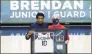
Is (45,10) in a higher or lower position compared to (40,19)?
higher

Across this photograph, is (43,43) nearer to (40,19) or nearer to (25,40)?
(40,19)

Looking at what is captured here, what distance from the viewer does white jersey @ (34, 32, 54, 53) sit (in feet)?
13.2

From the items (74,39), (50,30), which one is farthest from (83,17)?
(50,30)

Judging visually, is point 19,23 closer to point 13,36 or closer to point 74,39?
point 13,36

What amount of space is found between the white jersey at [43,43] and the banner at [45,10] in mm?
5122

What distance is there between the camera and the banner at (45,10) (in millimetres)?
9219

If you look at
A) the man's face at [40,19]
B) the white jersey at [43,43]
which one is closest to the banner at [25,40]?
the man's face at [40,19]

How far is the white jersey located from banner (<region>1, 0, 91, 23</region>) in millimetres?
5122

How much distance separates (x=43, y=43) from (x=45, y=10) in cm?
520

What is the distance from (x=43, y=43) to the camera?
408cm

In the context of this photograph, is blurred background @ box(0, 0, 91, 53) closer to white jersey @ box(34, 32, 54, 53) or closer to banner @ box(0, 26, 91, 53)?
banner @ box(0, 26, 91, 53)

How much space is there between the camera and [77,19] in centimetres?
930

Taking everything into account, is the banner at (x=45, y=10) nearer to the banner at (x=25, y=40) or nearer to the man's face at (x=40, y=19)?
the banner at (x=25, y=40)

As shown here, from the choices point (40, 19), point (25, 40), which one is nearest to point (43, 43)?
point (40, 19)
